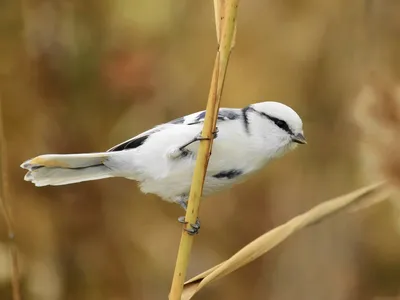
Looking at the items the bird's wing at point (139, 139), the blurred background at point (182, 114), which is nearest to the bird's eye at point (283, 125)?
the bird's wing at point (139, 139)

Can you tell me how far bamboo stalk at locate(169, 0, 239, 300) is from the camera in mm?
340

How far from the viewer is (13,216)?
71cm

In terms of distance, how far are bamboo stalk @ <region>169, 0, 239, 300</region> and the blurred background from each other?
0.27 metres

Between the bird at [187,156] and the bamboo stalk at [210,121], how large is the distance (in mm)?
38

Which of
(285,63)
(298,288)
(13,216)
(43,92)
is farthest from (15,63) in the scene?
(298,288)

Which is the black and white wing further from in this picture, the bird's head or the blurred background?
the blurred background

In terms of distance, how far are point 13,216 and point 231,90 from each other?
0.33 metres

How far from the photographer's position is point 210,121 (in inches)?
14.4

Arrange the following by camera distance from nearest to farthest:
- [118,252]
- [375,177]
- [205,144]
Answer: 1. [205,144]
2. [375,177]
3. [118,252]

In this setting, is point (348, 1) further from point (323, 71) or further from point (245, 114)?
point (245, 114)

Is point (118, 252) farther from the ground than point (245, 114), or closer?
closer

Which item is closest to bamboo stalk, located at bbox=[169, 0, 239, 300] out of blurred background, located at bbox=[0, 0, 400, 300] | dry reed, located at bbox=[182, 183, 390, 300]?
dry reed, located at bbox=[182, 183, 390, 300]

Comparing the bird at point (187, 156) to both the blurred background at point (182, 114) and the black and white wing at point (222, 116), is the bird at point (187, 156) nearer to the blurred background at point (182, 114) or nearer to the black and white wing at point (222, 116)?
the black and white wing at point (222, 116)

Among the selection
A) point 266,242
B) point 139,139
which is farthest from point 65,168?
point 266,242
